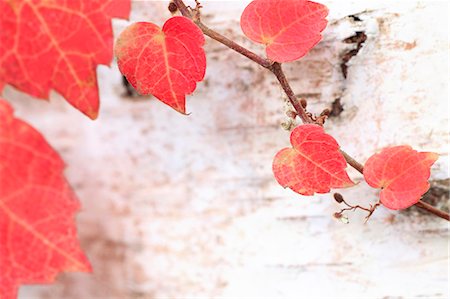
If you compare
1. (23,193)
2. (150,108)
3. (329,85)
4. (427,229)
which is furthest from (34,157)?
(427,229)

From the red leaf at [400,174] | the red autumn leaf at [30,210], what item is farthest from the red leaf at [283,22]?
the red autumn leaf at [30,210]

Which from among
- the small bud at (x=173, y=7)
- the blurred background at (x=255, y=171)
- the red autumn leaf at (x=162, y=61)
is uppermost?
the small bud at (x=173, y=7)

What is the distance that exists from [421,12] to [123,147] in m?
0.40

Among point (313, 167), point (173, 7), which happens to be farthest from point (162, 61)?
point (313, 167)

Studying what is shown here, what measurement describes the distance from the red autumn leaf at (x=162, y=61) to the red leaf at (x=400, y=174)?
19 cm

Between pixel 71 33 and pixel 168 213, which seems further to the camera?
pixel 168 213

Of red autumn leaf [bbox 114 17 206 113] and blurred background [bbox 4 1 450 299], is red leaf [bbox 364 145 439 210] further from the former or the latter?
red autumn leaf [bbox 114 17 206 113]

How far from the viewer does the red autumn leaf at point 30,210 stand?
0.66 m

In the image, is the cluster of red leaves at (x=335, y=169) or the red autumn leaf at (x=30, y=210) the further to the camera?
the red autumn leaf at (x=30, y=210)

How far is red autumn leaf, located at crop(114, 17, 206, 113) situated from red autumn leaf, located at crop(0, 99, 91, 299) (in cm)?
16

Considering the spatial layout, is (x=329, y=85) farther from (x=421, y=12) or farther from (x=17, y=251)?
(x=17, y=251)

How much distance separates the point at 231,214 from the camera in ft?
2.38

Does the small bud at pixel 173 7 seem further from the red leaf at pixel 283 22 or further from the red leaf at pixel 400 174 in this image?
the red leaf at pixel 400 174

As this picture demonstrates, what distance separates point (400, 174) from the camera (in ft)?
1.83
